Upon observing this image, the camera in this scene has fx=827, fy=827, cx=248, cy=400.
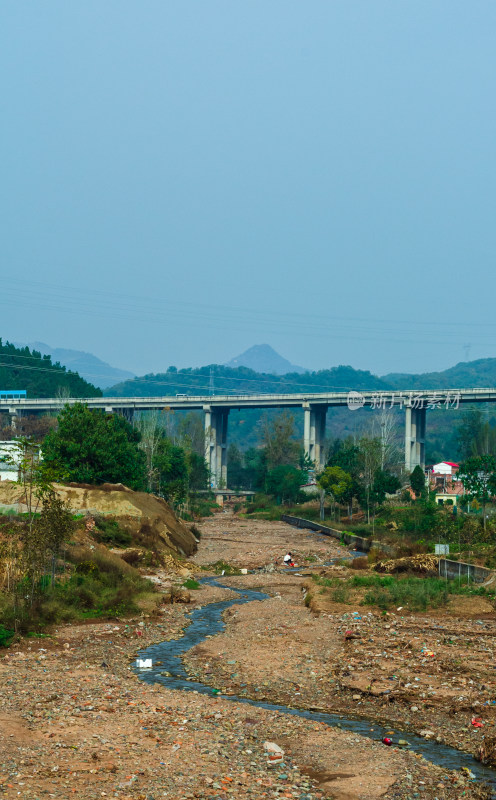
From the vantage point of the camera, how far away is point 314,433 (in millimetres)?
146500

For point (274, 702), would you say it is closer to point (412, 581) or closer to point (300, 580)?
point (412, 581)

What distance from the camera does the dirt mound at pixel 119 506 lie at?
47.2 m

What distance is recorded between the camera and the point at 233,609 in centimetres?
3384

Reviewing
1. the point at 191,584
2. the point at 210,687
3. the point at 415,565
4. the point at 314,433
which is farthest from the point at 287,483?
the point at 210,687

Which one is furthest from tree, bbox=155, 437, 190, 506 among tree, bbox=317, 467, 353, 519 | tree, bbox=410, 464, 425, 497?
tree, bbox=410, 464, 425, 497

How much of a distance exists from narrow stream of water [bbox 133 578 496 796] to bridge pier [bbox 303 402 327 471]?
109m

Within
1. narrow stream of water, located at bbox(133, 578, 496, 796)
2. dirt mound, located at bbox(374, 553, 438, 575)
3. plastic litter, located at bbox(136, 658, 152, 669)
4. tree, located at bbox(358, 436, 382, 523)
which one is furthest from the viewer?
tree, located at bbox(358, 436, 382, 523)

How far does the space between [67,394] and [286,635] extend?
132 m

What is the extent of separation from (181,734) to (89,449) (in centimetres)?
4117

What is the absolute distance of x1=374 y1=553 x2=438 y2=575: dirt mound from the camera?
Result: 41688 mm

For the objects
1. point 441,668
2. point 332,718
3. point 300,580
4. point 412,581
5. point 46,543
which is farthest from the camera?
point 300,580

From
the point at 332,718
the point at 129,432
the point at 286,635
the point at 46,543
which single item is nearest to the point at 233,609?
the point at 286,635

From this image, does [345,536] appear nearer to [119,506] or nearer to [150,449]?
[119,506]

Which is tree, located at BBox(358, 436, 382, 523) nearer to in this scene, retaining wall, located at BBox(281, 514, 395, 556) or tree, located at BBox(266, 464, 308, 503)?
retaining wall, located at BBox(281, 514, 395, 556)
